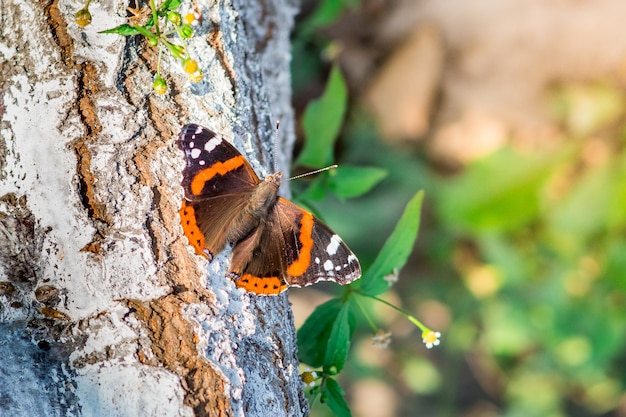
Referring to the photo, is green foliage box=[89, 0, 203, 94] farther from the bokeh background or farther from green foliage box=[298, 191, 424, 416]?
the bokeh background

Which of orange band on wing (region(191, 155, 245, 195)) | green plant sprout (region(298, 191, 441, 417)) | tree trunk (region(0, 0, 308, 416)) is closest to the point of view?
tree trunk (region(0, 0, 308, 416))

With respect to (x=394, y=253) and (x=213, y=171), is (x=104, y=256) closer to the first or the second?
(x=213, y=171)

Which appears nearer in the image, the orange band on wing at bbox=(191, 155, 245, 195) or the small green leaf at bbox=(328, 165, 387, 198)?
the orange band on wing at bbox=(191, 155, 245, 195)

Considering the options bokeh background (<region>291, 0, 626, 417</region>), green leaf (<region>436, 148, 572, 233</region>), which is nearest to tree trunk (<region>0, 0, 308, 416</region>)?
bokeh background (<region>291, 0, 626, 417</region>)

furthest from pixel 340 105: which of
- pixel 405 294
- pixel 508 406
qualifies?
pixel 508 406

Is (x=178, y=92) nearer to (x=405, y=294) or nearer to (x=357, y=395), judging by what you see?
(x=405, y=294)

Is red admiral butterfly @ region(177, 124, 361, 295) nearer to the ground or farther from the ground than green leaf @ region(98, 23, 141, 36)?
nearer to the ground

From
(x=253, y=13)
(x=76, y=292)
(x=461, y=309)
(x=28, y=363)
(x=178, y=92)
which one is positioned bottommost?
(x=461, y=309)
